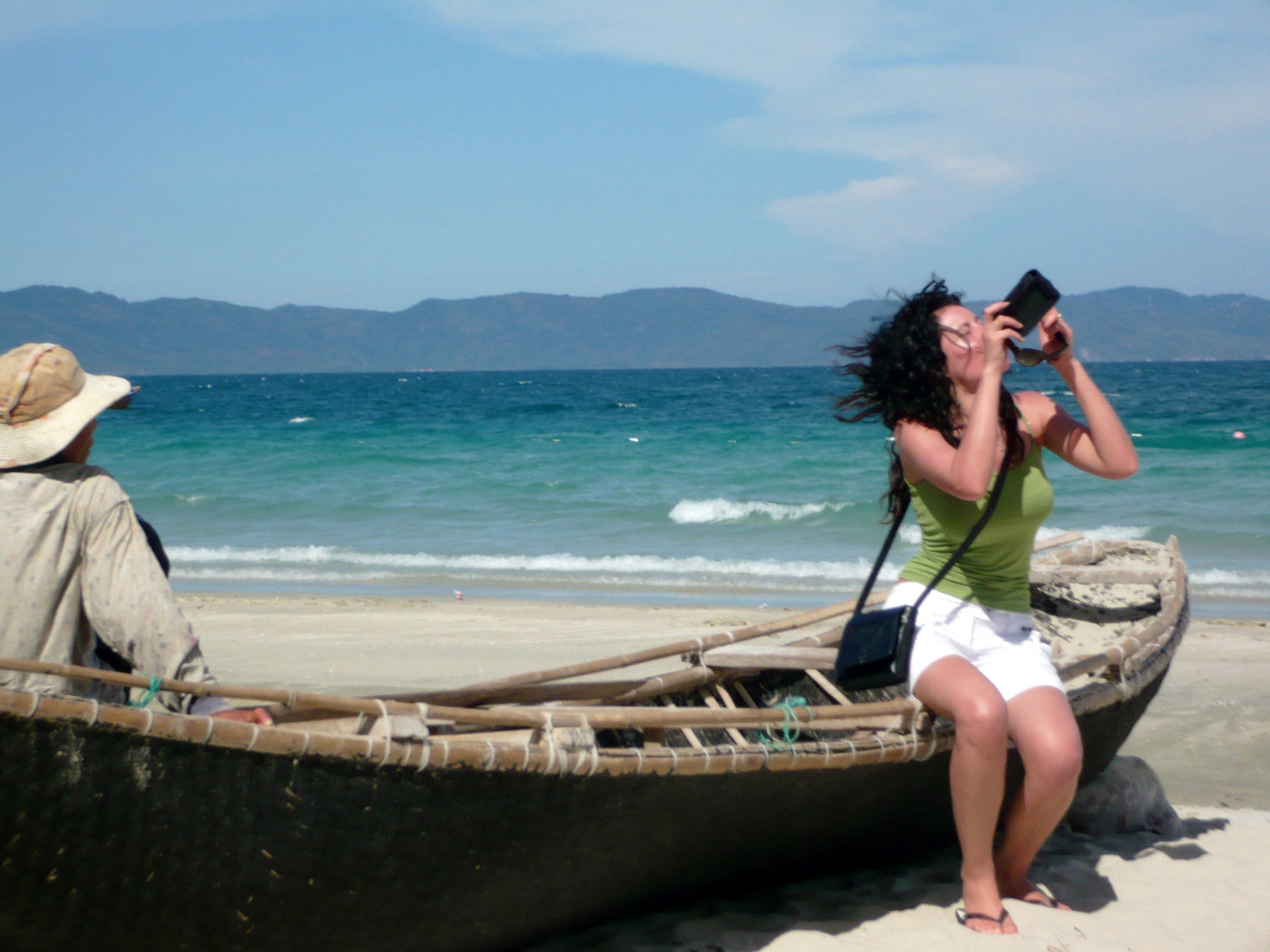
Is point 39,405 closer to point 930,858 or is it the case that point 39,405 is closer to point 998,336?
point 998,336

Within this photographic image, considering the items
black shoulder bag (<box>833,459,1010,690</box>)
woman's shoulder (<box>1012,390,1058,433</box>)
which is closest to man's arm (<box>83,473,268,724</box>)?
black shoulder bag (<box>833,459,1010,690</box>)

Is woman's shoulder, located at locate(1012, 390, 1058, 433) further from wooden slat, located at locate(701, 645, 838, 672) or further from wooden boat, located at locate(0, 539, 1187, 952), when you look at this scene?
wooden slat, located at locate(701, 645, 838, 672)

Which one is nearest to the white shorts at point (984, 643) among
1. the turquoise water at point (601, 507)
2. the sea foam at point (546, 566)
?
the turquoise water at point (601, 507)

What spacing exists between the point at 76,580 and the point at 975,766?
212cm

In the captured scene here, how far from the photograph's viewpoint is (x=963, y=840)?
9.01ft

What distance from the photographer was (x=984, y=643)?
9.53ft

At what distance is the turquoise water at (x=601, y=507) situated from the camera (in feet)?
33.0

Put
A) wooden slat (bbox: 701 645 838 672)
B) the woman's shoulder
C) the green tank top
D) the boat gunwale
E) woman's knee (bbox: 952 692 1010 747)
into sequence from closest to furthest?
the boat gunwale → woman's knee (bbox: 952 692 1010 747) → the green tank top → the woman's shoulder → wooden slat (bbox: 701 645 838 672)

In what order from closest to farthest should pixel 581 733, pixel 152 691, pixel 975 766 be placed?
1. pixel 152 691
2. pixel 581 733
3. pixel 975 766

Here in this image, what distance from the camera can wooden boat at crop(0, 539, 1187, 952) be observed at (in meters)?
1.98

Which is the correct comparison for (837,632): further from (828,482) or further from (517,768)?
(828,482)

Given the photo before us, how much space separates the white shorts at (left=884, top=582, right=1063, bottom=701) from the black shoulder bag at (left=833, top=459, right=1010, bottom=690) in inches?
1.5

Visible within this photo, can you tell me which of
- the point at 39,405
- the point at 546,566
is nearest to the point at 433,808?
the point at 39,405

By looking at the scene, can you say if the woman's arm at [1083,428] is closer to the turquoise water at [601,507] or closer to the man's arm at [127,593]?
the man's arm at [127,593]
